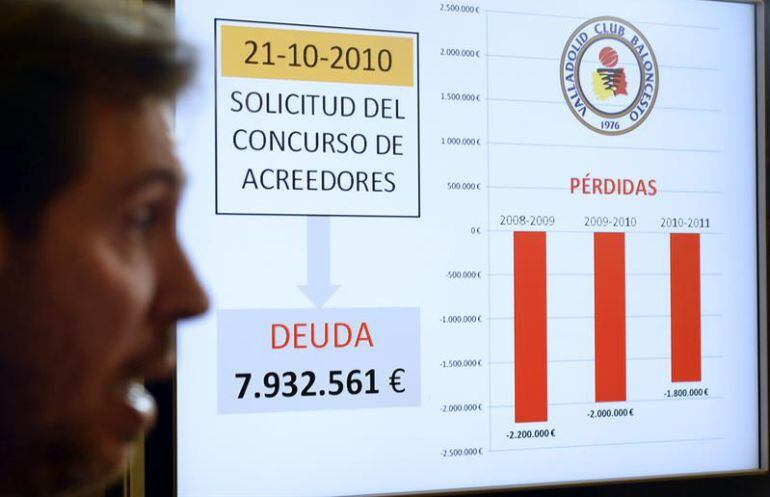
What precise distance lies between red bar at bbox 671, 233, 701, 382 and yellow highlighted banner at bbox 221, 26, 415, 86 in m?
0.45

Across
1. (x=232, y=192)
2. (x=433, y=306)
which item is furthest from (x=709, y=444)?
(x=232, y=192)

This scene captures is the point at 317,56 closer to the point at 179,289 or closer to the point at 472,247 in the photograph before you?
the point at 472,247

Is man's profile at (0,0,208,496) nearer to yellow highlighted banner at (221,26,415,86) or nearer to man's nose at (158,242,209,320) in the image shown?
man's nose at (158,242,209,320)

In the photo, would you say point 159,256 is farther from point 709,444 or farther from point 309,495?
point 709,444

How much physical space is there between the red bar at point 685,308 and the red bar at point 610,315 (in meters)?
0.08

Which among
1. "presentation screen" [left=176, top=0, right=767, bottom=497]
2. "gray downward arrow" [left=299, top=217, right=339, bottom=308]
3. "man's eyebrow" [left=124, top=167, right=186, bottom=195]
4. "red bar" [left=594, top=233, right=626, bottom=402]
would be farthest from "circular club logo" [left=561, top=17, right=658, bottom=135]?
"man's eyebrow" [left=124, top=167, right=186, bottom=195]

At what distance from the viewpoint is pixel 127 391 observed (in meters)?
0.20

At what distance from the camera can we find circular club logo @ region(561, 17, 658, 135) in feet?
4.55

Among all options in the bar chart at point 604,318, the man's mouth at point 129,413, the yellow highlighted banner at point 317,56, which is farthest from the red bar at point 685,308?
the man's mouth at point 129,413

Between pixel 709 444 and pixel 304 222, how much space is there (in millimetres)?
648

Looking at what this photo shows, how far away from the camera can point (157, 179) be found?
0.20 metres

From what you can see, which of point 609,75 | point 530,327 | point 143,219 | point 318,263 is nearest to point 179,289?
point 143,219

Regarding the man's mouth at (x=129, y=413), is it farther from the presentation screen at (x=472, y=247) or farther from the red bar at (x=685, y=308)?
the red bar at (x=685, y=308)

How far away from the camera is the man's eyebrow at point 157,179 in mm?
192
